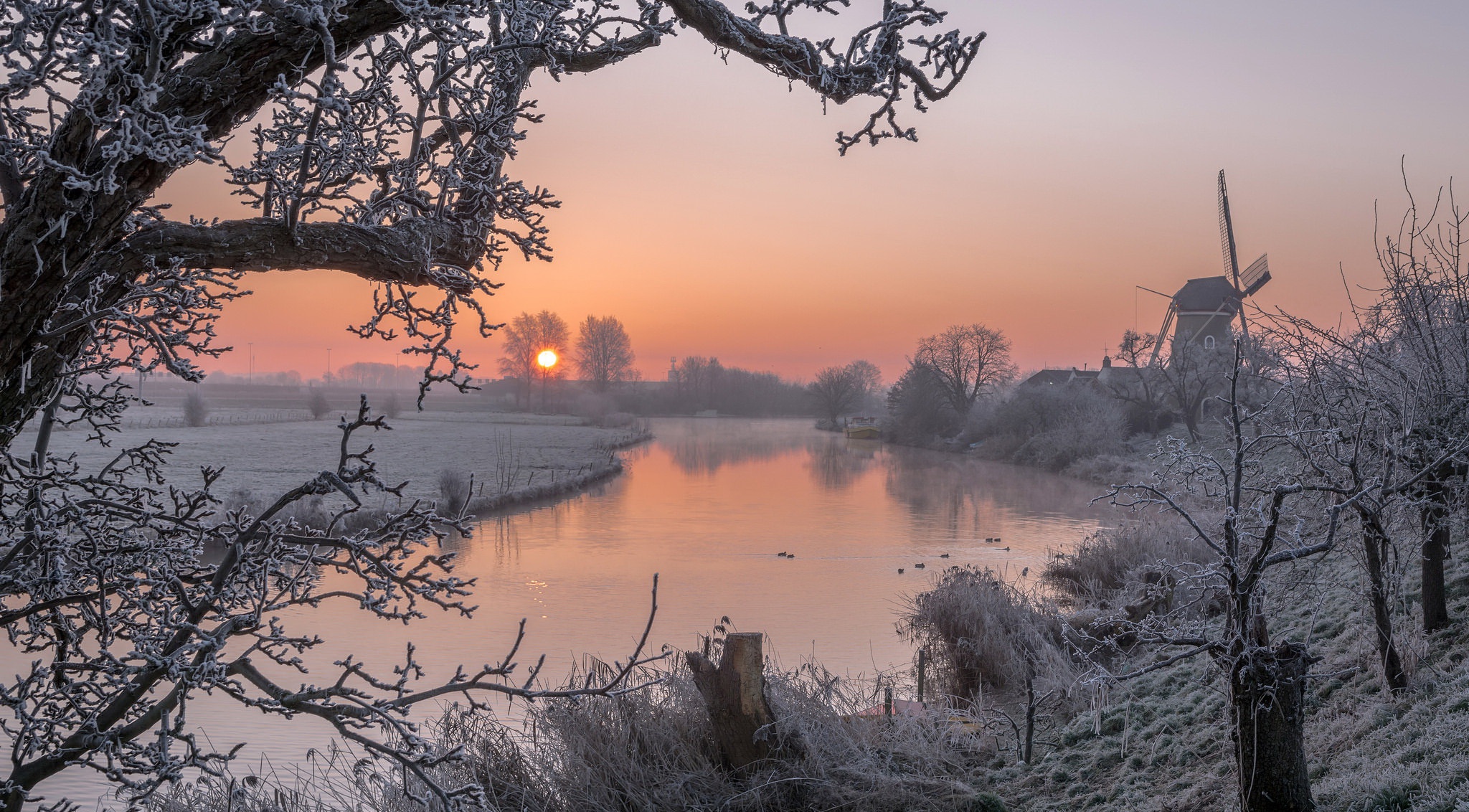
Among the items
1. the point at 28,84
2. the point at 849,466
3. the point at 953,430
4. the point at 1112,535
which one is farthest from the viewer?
the point at 953,430

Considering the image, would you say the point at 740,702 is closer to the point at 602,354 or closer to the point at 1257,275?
the point at 1257,275

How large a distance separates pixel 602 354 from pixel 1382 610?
7366 centimetres

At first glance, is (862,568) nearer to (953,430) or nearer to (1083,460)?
(1083,460)

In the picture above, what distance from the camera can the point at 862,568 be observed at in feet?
56.3

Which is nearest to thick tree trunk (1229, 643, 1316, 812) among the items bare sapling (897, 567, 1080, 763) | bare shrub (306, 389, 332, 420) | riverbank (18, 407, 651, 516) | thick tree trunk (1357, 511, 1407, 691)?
thick tree trunk (1357, 511, 1407, 691)

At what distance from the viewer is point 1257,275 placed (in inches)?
1625

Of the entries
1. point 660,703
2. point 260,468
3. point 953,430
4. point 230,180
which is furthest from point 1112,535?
point 953,430

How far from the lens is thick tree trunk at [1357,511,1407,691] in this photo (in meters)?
5.25

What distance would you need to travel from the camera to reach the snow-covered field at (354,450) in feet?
78.8

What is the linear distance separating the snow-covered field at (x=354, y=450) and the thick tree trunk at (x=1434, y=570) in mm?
12122

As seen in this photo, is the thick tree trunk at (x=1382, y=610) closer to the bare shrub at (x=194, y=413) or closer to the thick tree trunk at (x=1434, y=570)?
the thick tree trunk at (x=1434, y=570)

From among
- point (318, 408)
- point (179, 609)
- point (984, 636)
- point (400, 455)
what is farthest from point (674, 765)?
point (318, 408)

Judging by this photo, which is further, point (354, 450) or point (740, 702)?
point (354, 450)

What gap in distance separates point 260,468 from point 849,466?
21949 millimetres
